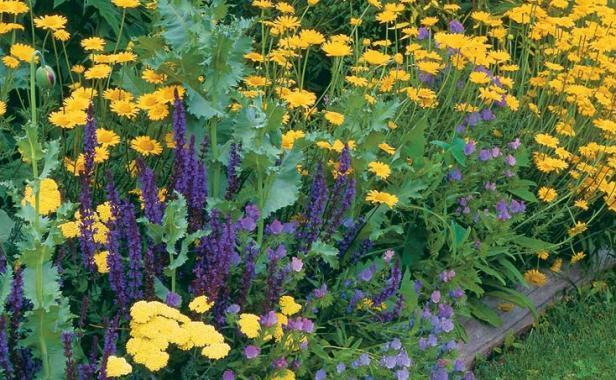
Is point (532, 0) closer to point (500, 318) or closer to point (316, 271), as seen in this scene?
point (500, 318)

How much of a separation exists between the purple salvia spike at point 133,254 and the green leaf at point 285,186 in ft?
1.39

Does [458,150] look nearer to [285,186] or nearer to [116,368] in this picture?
[285,186]

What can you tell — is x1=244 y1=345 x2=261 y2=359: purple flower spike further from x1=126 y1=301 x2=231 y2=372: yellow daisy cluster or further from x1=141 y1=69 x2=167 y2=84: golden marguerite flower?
x1=141 y1=69 x2=167 y2=84: golden marguerite flower

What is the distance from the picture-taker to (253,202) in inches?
108

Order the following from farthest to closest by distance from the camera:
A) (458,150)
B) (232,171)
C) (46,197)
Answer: (458,150), (232,171), (46,197)

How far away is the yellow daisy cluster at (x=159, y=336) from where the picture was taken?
202 centimetres

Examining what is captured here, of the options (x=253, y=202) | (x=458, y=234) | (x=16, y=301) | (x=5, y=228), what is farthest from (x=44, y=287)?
(x=458, y=234)

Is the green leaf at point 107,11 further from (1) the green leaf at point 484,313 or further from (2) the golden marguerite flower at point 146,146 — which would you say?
(1) the green leaf at point 484,313

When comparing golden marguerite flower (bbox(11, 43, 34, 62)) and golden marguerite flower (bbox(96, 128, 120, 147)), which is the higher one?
golden marguerite flower (bbox(11, 43, 34, 62))

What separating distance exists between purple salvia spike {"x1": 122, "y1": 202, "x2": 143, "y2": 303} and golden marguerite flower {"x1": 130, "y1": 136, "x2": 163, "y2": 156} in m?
0.32

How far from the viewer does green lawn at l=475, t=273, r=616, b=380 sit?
3447 millimetres

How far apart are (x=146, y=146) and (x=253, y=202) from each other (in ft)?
1.12

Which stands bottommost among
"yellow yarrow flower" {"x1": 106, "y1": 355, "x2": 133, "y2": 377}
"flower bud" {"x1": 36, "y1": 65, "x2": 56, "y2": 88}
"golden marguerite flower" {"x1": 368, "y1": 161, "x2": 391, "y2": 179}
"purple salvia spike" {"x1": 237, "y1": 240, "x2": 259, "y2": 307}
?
"golden marguerite flower" {"x1": 368, "y1": 161, "x2": 391, "y2": 179}

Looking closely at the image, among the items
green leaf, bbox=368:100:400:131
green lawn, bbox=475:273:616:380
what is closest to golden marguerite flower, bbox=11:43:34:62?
green leaf, bbox=368:100:400:131
